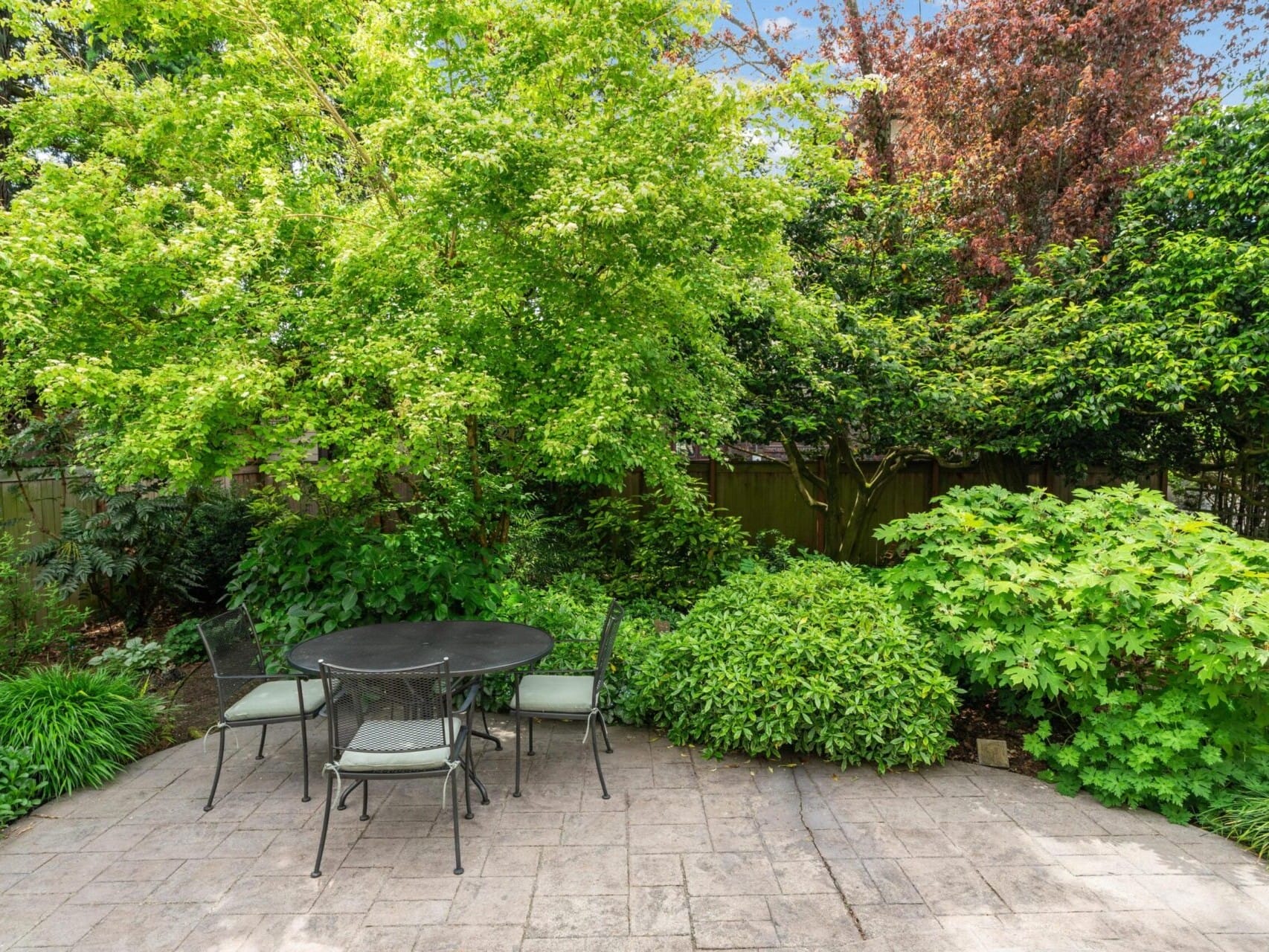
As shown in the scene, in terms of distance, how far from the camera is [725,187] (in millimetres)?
4316

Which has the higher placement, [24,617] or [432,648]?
[432,648]

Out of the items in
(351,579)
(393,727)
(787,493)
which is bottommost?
(393,727)

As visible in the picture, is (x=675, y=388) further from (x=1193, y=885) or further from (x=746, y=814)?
(x=1193, y=885)

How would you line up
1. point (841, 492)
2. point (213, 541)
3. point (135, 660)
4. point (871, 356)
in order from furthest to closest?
point (841, 492)
point (213, 541)
point (871, 356)
point (135, 660)

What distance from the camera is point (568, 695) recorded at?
12.2ft

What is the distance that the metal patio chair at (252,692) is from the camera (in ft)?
11.6

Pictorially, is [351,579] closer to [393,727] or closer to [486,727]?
[486,727]

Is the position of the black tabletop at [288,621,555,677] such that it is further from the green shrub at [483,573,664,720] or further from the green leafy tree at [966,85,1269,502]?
the green leafy tree at [966,85,1269,502]

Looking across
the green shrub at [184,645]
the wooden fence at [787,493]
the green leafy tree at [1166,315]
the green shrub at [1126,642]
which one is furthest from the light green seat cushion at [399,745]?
the wooden fence at [787,493]

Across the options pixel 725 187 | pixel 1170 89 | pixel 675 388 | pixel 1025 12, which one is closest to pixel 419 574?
pixel 675 388

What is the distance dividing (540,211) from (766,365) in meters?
3.29

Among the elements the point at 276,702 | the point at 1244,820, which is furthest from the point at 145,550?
the point at 1244,820

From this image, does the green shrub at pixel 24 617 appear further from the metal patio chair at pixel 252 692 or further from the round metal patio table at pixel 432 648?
the round metal patio table at pixel 432 648

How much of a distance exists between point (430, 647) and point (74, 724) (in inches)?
80.5
